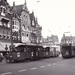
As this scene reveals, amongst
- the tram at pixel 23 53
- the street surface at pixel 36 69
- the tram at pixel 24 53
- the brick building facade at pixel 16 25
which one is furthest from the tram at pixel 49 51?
the street surface at pixel 36 69

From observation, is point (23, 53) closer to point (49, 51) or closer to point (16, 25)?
point (49, 51)

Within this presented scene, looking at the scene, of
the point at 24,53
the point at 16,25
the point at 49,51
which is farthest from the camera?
the point at 16,25

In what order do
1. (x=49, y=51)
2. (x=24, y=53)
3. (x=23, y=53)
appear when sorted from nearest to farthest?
(x=23, y=53), (x=24, y=53), (x=49, y=51)

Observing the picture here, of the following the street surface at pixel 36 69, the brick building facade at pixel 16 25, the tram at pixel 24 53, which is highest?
the brick building facade at pixel 16 25

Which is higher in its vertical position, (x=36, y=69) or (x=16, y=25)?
(x=16, y=25)

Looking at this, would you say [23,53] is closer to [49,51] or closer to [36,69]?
[36,69]

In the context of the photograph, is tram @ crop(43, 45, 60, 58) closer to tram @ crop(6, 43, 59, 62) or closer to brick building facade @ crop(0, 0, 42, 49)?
tram @ crop(6, 43, 59, 62)

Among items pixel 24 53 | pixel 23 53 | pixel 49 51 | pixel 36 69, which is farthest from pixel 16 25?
pixel 36 69

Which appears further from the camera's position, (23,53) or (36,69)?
(23,53)

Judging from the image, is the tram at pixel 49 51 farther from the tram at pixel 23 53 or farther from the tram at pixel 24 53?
the tram at pixel 23 53

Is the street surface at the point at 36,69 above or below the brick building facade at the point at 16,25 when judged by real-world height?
below

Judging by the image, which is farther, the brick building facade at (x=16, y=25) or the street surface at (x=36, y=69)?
the brick building facade at (x=16, y=25)

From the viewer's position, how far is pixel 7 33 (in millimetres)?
36500

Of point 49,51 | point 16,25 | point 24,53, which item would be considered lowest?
point 49,51
